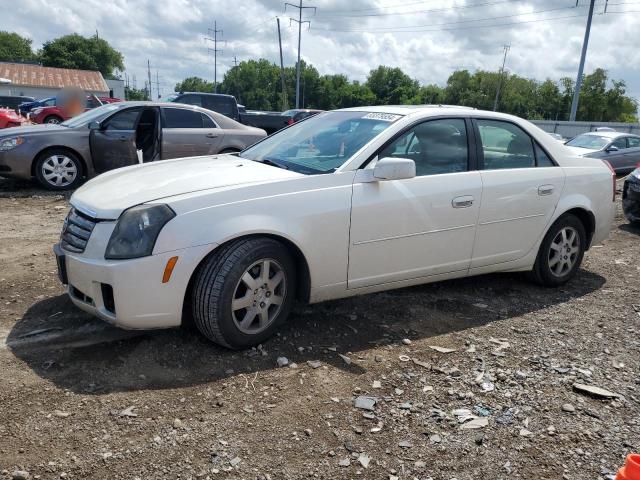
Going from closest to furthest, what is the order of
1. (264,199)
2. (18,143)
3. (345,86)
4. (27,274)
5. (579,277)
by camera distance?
(264,199), (27,274), (579,277), (18,143), (345,86)

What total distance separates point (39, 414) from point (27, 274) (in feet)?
7.74

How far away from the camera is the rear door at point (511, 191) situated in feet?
14.5

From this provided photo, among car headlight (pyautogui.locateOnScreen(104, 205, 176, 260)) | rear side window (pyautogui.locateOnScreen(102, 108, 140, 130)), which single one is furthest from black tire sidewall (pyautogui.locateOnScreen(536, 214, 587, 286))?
rear side window (pyautogui.locateOnScreen(102, 108, 140, 130))

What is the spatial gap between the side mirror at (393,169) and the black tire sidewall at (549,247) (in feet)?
6.43

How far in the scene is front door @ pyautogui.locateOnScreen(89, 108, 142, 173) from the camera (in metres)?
7.32

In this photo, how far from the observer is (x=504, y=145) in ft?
15.4

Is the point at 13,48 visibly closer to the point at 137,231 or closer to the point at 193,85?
the point at 193,85

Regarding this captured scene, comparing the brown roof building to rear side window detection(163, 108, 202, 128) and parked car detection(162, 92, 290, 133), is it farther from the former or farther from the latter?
rear side window detection(163, 108, 202, 128)

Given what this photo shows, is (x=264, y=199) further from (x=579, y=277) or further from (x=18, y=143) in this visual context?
(x=18, y=143)

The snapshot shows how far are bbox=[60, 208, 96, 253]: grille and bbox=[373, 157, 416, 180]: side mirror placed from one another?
6.17ft

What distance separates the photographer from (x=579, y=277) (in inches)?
223

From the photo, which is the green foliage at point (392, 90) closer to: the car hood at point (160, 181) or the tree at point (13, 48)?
the tree at point (13, 48)

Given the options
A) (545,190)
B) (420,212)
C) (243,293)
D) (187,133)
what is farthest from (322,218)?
(187,133)

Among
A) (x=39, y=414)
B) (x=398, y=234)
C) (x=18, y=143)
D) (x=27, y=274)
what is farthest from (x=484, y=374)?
(x=18, y=143)
